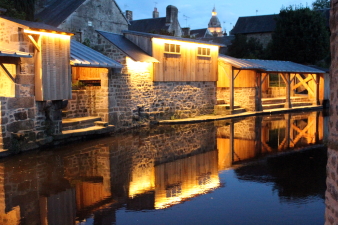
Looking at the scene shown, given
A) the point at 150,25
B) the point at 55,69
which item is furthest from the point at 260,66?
the point at 150,25

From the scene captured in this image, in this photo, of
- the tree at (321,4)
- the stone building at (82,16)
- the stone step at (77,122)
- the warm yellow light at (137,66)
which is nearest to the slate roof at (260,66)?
the warm yellow light at (137,66)

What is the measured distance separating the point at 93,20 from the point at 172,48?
13.1m

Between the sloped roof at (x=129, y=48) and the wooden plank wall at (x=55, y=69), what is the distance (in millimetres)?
4466

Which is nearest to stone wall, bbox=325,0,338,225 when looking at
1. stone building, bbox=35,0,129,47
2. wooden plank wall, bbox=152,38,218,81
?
wooden plank wall, bbox=152,38,218,81

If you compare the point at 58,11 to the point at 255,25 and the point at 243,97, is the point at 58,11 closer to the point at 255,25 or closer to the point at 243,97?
the point at 243,97

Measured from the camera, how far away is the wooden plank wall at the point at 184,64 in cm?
1847

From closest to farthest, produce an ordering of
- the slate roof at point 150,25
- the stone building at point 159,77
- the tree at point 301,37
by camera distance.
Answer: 1. the stone building at point 159,77
2. the tree at point 301,37
3. the slate roof at point 150,25

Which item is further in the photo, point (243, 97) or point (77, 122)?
point (243, 97)

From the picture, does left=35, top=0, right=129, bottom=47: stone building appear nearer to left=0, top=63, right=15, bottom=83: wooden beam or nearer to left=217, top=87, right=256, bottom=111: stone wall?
left=217, top=87, right=256, bottom=111: stone wall

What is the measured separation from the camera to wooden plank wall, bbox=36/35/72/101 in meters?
11.8

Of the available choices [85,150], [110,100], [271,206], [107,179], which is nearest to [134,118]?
[110,100]

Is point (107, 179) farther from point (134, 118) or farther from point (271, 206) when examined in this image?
point (134, 118)

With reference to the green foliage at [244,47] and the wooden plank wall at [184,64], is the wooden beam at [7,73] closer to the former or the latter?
the wooden plank wall at [184,64]

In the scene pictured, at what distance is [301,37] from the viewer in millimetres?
36531
